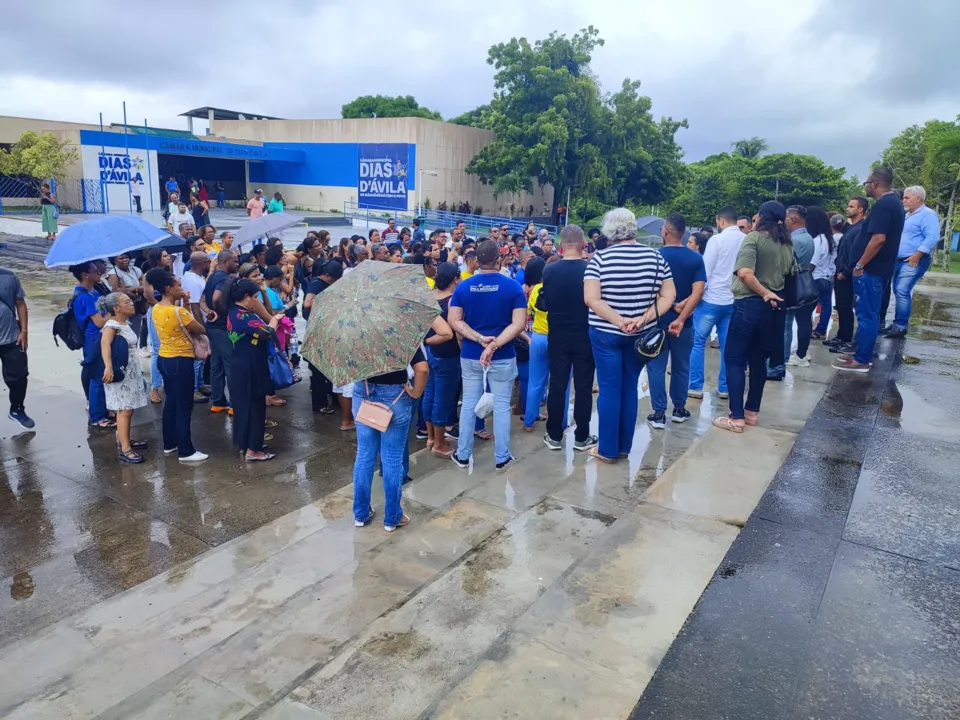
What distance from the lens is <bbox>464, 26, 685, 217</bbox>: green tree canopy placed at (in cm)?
3647

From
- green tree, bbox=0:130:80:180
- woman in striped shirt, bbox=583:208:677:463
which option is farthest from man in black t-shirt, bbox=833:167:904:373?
green tree, bbox=0:130:80:180

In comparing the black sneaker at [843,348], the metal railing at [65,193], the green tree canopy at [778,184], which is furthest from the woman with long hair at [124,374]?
the green tree canopy at [778,184]

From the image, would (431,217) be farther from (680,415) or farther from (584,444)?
(584,444)

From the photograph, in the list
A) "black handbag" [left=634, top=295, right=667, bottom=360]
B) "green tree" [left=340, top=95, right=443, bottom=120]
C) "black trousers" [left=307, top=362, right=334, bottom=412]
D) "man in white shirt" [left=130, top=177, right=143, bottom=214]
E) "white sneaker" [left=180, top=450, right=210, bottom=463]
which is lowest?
"white sneaker" [left=180, top=450, right=210, bottom=463]

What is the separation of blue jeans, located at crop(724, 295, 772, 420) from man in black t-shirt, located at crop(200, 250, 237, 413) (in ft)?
14.1

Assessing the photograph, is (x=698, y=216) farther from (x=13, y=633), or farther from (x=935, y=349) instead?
(x=13, y=633)

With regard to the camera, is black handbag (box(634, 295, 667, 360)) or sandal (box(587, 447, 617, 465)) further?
sandal (box(587, 447, 617, 465))

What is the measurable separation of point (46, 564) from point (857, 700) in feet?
15.0

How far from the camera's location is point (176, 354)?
5.63 meters

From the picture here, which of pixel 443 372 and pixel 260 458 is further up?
pixel 443 372

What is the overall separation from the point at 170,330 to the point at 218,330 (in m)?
0.60

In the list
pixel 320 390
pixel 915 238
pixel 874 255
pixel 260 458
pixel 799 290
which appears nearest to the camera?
pixel 260 458

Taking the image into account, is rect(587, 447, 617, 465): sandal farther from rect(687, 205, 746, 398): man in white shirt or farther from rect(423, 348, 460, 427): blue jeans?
rect(687, 205, 746, 398): man in white shirt

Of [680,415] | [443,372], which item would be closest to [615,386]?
[680,415]
